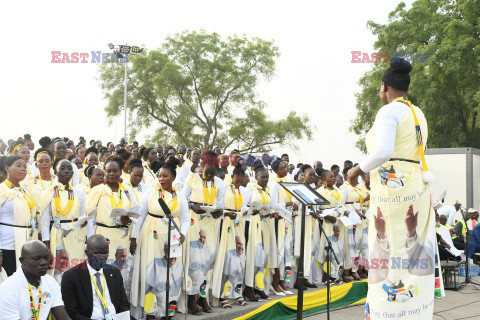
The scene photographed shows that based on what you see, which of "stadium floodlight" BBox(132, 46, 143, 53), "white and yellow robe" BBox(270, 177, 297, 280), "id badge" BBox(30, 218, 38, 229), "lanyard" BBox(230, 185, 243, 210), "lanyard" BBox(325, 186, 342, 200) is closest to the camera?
"id badge" BBox(30, 218, 38, 229)

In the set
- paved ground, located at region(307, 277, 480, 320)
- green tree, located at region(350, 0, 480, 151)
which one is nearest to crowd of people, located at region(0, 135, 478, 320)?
paved ground, located at region(307, 277, 480, 320)

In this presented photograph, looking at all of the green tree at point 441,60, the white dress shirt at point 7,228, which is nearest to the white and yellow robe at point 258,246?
the white dress shirt at point 7,228

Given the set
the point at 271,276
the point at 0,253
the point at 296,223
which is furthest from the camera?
the point at 296,223

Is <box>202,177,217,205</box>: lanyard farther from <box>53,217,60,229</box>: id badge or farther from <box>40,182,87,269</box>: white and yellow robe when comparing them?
<box>53,217,60,229</box>: id badge

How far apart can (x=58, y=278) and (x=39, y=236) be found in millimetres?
566

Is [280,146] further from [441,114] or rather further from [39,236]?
[39,236]

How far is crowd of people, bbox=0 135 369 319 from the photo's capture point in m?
6.45

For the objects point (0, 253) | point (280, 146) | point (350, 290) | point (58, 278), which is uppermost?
point (280, 146)

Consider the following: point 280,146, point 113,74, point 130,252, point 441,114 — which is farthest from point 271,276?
point 113,74

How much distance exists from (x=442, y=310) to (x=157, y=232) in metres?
5.45

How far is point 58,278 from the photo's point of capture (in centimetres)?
651

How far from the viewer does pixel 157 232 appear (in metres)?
7.16

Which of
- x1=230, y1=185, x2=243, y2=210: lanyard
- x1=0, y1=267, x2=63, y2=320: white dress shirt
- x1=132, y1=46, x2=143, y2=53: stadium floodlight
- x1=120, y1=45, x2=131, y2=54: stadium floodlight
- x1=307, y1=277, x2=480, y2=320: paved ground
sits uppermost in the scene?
x1=132, y1=46, x2=143, y2=53: stadium floodlight

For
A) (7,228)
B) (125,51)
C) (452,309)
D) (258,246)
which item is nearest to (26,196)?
(7,228)
